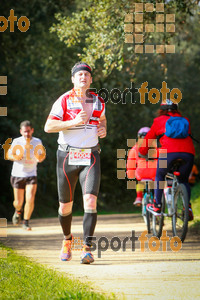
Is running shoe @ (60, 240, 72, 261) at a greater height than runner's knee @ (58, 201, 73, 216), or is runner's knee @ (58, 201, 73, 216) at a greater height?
runner's knee @ (58, 201, 73, 216)

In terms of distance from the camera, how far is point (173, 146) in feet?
30.5

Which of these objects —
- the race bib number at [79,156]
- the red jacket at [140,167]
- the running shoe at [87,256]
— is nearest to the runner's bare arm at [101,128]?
the race bib number at [79,156]

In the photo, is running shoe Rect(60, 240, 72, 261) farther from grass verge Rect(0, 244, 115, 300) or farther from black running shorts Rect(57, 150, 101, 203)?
black running shorts Rect(57, 150, 101, 203)

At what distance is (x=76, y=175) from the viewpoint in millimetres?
7672

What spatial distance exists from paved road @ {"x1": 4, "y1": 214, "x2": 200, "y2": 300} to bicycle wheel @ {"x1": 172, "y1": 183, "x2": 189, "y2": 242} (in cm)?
21

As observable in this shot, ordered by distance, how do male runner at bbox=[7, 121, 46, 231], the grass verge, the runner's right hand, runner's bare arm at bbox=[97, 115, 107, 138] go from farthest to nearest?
male runner at bbox=[7, 121, 46, 231]
runner's bare arm at bbox=[97, 115, 107, 138]
the runner's right hand
the grass verge

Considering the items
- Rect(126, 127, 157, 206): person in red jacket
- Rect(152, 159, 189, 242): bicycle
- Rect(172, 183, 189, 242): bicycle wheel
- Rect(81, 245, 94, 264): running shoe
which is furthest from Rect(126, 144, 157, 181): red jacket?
Rect(81, 245, 94, 264): running shoe

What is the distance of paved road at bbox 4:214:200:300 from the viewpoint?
19.7 feet

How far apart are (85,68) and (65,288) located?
2735 mm

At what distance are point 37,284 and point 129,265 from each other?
5.27ft

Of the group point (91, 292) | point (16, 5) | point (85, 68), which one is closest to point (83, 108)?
point (85, 68)

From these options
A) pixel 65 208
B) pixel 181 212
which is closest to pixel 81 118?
pixel 65 208

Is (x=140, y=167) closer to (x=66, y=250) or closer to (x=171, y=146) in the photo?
(x=171, y=146)

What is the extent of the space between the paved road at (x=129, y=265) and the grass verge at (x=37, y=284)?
0.23 m
